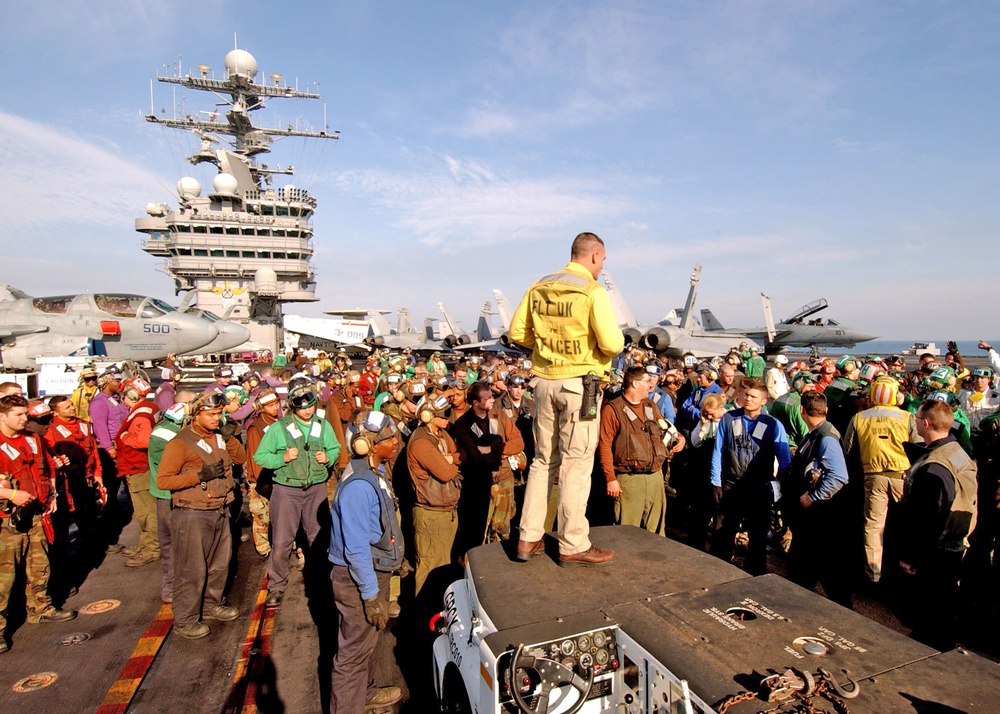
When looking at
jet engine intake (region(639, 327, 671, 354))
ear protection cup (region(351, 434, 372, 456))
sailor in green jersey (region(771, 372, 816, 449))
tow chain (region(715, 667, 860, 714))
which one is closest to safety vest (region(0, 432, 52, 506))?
ear protection cup (region(351, 434, 372, 456))

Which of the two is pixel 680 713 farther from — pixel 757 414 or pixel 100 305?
pixel 100 305

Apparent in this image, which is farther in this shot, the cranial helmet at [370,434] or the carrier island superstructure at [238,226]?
the carrier island superstructure at [238,226]

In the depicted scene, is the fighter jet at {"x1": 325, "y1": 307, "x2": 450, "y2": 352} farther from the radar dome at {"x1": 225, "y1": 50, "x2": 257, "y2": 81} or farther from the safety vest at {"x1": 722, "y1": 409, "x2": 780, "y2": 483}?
the safety vest at {"x1": 722, "y1": 409, "x2": 780, "y2": 483}

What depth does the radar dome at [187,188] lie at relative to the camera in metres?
42.9

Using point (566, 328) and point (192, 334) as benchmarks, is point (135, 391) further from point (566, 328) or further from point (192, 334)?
point (192, 334)

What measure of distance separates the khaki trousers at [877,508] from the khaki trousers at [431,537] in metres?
4.03

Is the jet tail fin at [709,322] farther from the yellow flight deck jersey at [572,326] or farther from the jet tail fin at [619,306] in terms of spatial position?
the yellow flight deck jersey at [572,326]

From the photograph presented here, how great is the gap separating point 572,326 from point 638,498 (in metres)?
2.91

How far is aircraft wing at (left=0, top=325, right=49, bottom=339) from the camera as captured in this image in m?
14.6

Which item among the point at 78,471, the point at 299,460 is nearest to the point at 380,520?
the point at 299,460

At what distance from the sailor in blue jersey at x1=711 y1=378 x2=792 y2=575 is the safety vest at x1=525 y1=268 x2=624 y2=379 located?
9.61 feet

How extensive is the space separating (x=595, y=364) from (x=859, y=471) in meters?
3.92

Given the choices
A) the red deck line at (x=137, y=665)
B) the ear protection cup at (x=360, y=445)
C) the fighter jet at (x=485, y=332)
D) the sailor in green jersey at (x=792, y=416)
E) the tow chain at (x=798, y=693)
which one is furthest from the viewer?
the fighter jet at (x=485, y=332)

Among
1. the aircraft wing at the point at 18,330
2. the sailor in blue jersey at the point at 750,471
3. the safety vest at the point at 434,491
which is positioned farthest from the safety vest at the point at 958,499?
the aircraft wing at the point at 18,330
